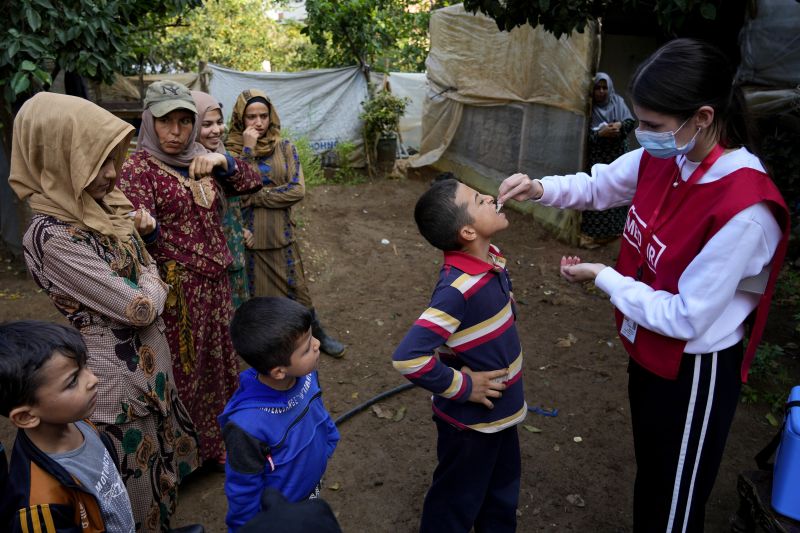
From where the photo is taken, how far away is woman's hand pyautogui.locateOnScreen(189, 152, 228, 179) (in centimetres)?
287

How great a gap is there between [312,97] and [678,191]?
9.72m

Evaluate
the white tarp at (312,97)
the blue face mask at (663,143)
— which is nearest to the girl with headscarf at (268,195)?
the blue face mask at (663,143)

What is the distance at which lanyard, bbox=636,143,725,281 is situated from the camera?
1759mm

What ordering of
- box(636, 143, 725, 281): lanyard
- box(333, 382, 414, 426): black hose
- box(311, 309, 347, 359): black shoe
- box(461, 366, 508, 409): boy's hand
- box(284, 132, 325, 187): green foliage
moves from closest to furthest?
box(636, 143, 725, 281): lanyard < box(461, 366, 508, 409): boy's hand < box(333, 382, 414, 426): black hose < box(311, 309, 347, 359): black shoe < box(284, 132, 325, 187): green foliage

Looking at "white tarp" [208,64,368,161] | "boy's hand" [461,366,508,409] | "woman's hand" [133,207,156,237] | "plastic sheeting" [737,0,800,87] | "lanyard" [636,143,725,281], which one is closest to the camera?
"lanyard" [636,143,725,281]

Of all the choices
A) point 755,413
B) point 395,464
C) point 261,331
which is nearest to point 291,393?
point 261,331

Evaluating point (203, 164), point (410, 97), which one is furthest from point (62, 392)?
point (410, 97)

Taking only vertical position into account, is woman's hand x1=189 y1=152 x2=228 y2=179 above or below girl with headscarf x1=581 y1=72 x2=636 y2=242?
above

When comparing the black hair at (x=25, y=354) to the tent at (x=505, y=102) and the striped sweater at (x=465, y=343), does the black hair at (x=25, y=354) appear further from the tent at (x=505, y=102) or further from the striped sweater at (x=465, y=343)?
the tent at (x=505, y=102)

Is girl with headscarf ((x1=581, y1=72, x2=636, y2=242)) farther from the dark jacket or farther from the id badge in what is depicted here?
the dark jacket

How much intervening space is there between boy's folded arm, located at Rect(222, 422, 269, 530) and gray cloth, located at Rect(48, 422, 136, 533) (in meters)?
0.34

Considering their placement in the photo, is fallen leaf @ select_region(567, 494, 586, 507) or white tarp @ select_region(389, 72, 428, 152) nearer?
fallen leaf @ select_region(567, 494, 586, 507)

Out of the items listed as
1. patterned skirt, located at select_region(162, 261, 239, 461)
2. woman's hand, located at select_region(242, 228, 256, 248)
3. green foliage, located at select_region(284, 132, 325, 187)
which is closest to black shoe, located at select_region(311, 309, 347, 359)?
woman's hand, located at select_region(242, 228, 256, 248)

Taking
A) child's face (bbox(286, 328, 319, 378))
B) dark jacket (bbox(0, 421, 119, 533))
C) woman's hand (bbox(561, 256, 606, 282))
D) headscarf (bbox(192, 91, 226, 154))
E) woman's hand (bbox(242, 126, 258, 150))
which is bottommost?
dark jacket (bbox(0, 421, 119, 533))
